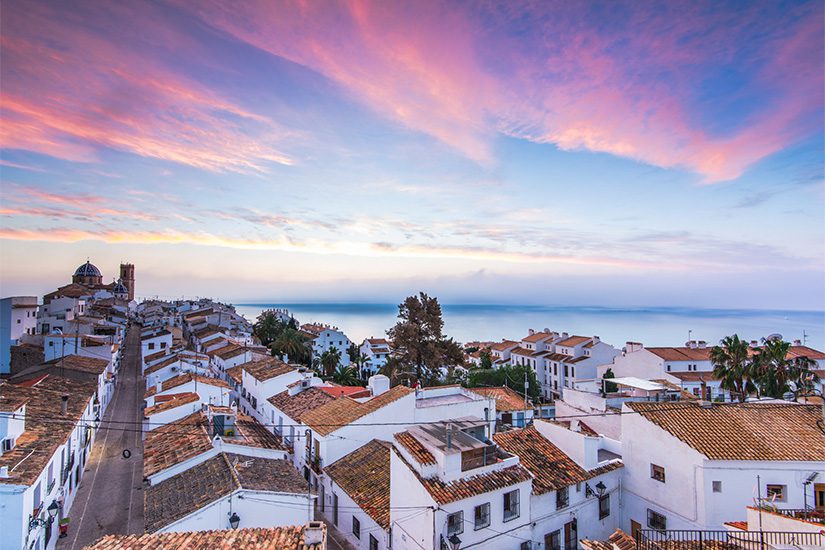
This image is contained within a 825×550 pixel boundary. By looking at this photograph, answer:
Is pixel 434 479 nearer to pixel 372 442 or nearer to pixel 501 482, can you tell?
pixel 501 482

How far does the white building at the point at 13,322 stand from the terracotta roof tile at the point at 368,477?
36620 millimetres

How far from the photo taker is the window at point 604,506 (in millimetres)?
19406

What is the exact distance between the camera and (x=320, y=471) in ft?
71.8

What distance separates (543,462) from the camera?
19.4 metres

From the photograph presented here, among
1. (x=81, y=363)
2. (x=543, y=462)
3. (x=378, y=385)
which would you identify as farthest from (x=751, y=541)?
(x=81, y=363)

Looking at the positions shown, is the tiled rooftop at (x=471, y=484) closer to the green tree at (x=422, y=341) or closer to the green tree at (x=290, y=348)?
the green tree at (x=422, y=341)

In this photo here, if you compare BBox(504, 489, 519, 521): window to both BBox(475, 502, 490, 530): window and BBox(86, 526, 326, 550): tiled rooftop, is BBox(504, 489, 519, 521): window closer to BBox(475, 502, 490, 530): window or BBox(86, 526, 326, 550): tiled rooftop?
BBox(475, 502, 490, 530): window

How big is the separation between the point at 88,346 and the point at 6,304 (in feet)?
24.4

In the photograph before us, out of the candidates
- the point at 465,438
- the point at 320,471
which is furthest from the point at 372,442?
the point at 465,438

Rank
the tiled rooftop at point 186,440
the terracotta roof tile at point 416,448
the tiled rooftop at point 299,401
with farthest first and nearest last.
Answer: the tiled rooftop at point 299,401 → the tiled rooftop at point 186,440 → the terracotta roof tile at point 416,448

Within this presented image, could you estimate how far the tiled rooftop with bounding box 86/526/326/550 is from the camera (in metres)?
11.5

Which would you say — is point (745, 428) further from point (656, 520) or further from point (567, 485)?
point (567, 485)

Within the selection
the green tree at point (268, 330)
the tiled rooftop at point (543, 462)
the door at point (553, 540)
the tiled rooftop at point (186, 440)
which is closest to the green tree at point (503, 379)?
the green tree at point (268, 330)

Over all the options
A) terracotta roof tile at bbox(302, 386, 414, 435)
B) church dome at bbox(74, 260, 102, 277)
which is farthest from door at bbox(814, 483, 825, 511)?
church dome at bbox(74, 260, 102, 277)
